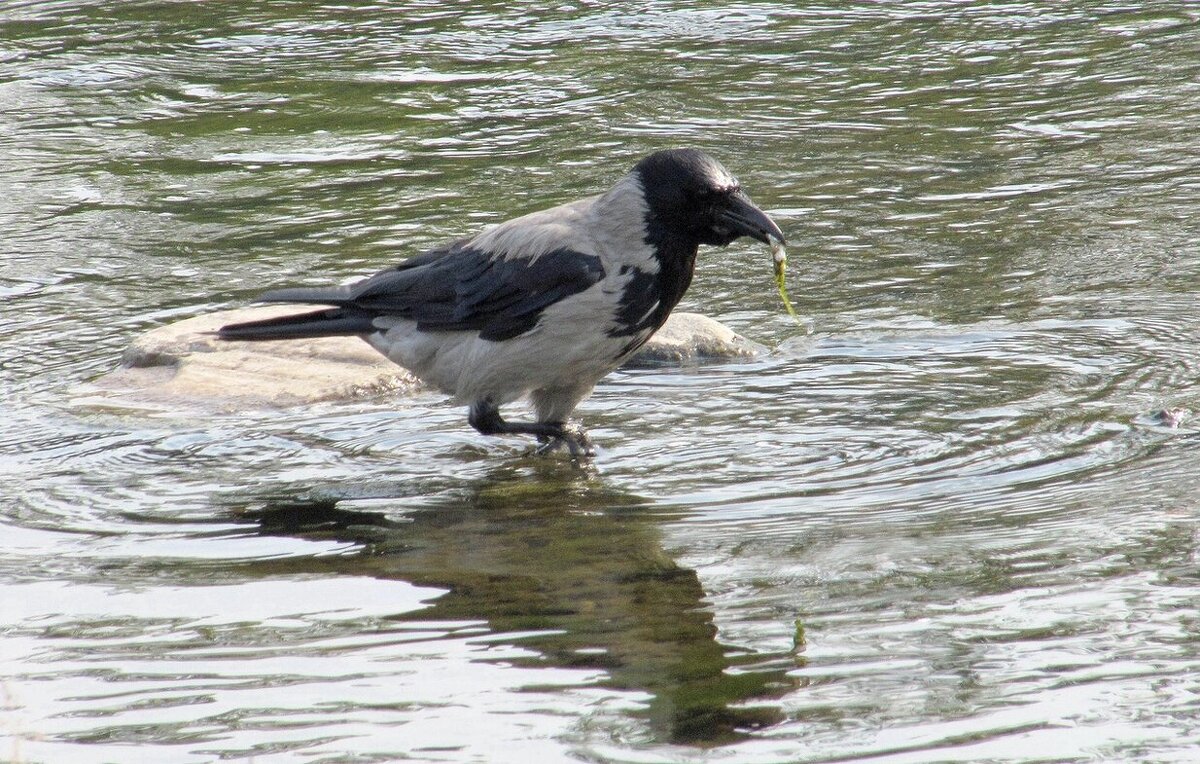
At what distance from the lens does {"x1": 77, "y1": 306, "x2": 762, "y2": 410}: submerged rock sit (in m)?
7.14

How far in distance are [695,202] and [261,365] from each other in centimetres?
229

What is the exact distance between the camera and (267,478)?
6.22m

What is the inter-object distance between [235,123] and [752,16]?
14.7ft

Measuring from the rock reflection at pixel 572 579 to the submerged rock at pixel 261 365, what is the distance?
3.92 feet

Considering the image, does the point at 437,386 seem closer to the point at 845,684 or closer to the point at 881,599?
the point at 881,599

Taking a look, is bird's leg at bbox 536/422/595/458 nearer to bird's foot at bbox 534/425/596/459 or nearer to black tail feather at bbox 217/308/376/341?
bird's foot at bbox 534/425/596/459

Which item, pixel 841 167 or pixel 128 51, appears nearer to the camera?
pixel 841 167

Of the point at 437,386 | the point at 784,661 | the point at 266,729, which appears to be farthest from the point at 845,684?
the point at 437,386

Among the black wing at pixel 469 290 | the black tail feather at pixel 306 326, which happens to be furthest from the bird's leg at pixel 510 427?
the black tail feather at pixel 306 326

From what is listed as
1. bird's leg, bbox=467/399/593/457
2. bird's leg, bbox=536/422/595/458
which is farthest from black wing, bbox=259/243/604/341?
bird's leg, bbox=536/422/595/458

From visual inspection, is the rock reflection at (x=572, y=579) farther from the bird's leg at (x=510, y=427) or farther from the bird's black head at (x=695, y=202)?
the bird's black head at (x=695, y=202)

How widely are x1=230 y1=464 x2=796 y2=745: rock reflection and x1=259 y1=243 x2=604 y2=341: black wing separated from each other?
642 millimetres

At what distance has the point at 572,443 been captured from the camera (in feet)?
21.4

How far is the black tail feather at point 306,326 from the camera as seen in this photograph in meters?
7.01
